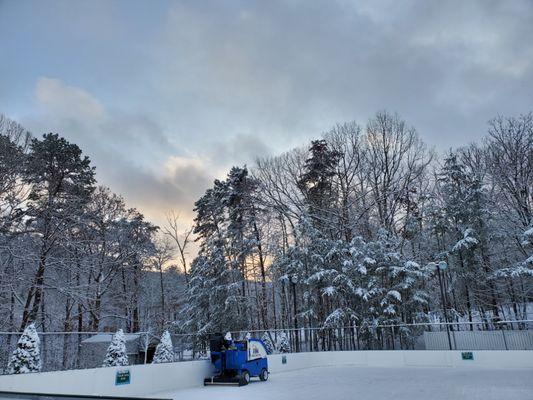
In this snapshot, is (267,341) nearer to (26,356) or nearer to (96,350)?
(96,350)

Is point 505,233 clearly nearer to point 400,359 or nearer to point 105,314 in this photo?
point 400,359

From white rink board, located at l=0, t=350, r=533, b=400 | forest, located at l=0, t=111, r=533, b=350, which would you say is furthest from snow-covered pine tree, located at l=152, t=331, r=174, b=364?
forest, located at l=0, t=111, r=533, b=350

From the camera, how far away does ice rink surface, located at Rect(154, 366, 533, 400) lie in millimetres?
9609

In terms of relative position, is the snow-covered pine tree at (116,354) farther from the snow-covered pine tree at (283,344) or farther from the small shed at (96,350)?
the snow-covered pine tree at (283,344)

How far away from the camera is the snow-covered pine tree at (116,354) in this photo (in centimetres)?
1070

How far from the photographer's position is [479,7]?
13.2 metres

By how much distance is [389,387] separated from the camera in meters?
11.1

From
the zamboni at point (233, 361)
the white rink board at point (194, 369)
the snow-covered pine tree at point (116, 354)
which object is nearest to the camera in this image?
the white rink board at point (194, 369)

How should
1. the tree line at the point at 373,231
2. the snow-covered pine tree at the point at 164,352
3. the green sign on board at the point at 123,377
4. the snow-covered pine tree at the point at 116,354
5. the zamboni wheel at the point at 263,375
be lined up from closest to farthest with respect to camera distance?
1. the green sign on board at the point at 123,377
2. the snow-covered pine tree at the point at 116,354
3. the snow-covered pine tree at the point at 164,352
4. the zamboni wheel at the point at 263,375
5. the tree line at the point at 373,231

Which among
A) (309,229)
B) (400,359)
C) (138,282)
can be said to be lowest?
(400,359)

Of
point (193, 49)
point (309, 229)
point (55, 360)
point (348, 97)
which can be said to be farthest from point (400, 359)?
point (193, 49)

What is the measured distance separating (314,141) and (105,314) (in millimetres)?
16374

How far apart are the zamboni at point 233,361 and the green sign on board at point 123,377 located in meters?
2.94

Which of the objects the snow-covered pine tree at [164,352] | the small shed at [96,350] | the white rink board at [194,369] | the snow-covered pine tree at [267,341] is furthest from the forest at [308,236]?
the snow-covered pine tree at [164,352]
